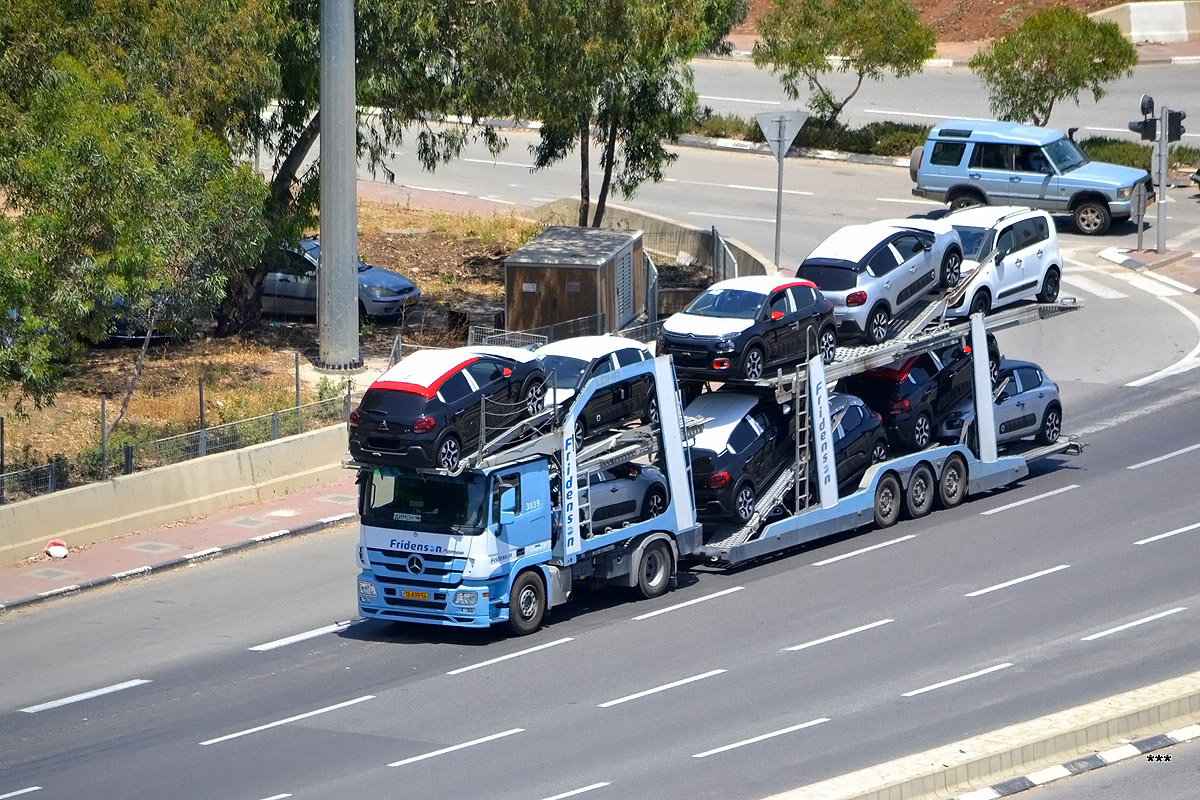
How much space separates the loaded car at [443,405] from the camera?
18.9 meters

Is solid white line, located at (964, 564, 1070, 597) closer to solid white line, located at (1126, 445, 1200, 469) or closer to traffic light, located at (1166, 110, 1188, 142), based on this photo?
solid white line, located at (1126, 445, 1200, 469)

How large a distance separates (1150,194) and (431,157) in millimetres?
17754

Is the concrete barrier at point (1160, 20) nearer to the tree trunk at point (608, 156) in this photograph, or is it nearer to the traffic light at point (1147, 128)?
the traffic light at point (1147, 128)

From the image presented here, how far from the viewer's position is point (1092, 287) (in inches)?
1394

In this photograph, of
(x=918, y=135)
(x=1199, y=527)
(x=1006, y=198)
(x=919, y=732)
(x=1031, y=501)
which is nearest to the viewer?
(x=919, y=732)

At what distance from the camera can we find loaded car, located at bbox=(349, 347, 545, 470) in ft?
62.1

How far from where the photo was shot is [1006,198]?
130ft

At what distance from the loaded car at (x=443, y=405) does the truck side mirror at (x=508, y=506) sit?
634 millimetres

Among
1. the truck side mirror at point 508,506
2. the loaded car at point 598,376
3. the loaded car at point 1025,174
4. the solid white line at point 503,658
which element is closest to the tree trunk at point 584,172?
the loaded car at point 1025,174

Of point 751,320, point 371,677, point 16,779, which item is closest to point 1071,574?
point 751,320

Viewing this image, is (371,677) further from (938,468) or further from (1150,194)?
(1150,194)

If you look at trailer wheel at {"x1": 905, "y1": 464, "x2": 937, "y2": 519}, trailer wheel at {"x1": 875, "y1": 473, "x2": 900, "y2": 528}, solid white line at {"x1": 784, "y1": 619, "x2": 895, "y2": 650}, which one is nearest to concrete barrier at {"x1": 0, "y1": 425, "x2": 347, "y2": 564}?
trailer wheel at {"x1": 875, "y1": 473, "x2": 900, "y2": 528}

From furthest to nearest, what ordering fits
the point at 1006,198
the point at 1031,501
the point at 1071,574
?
the point at 1006,198
the point at 1031,501
the point at 1071,574

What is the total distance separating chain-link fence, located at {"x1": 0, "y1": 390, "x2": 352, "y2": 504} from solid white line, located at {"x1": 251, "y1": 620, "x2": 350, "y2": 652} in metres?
5.60
